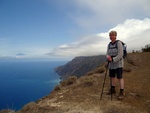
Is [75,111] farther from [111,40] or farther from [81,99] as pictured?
[111,40]

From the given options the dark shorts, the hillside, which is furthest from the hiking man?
the hillside

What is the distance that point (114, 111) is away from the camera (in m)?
5.84

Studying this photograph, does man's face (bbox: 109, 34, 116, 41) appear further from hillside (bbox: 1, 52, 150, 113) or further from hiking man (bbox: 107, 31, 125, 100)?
hillside (bbox: 1, 52, 150, 113)

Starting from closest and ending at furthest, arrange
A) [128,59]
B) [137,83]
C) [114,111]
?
[114,111], [137,83], [128,59]

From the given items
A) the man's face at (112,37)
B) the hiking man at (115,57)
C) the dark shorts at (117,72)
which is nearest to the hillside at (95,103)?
the hiking man at (115,57)

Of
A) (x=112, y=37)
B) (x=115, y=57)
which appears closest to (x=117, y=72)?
(x=115, y=57)

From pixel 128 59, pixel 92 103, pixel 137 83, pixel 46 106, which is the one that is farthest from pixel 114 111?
pixel 128 59

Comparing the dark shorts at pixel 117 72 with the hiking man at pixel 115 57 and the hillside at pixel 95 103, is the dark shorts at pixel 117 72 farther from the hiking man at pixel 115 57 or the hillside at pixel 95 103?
the hillside at pixel 95 103

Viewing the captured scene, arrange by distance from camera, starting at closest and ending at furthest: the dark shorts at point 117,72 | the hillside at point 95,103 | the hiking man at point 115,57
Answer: the hillside at point 95,103
the hiking man at point 115,57
the dark shorts at point 117,72

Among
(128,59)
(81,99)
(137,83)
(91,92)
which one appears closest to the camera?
(81,99)

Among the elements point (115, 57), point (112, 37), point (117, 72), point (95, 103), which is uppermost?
point (112, 37)

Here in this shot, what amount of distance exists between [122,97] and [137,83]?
10.7 feet

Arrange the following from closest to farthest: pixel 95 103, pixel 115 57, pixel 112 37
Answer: pixel 95 103
pixel 115 57
pixel 112 37

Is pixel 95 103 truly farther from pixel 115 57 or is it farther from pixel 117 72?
pixel 115 57
